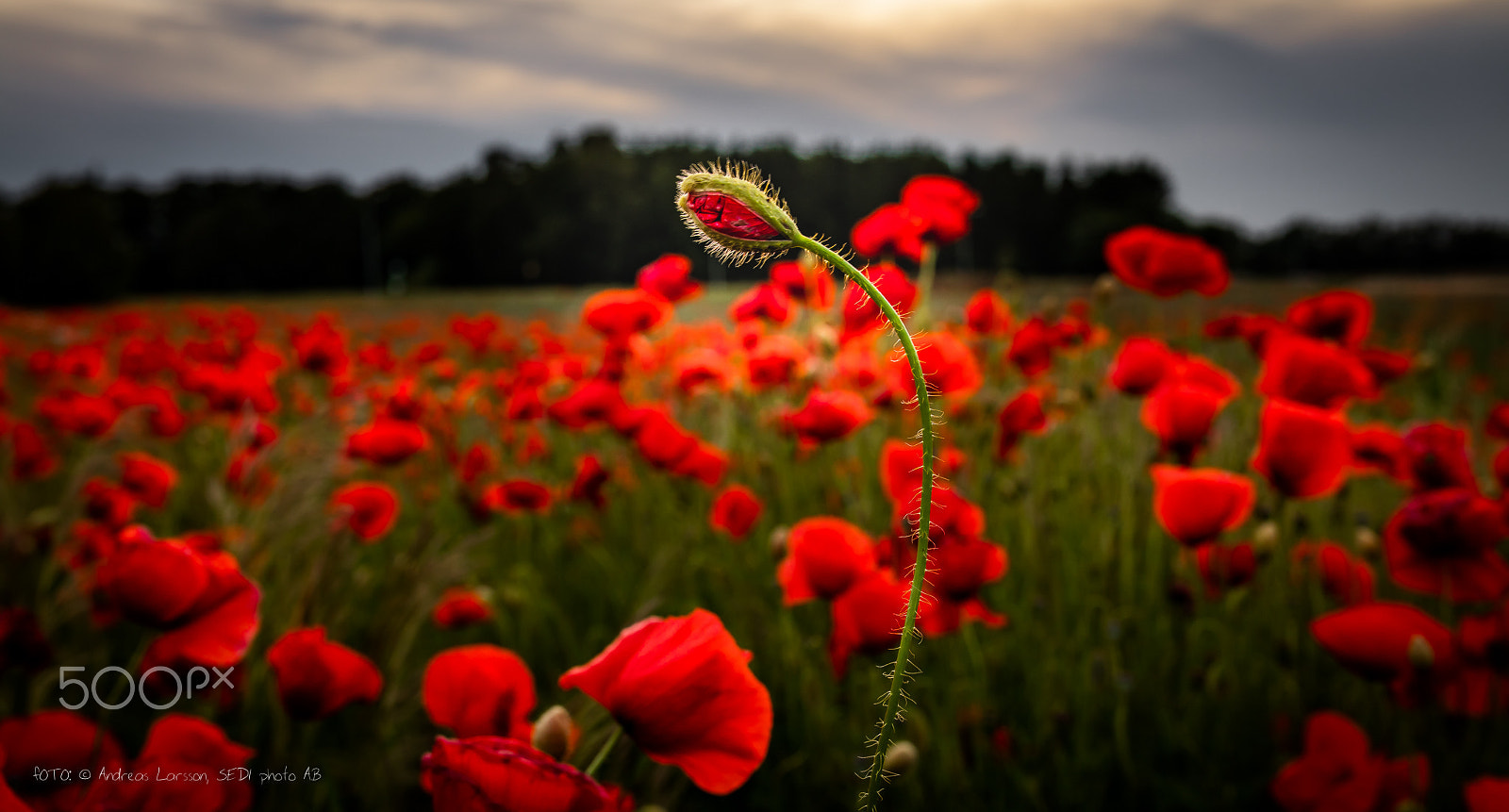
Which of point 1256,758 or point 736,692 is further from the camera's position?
point 1256,758

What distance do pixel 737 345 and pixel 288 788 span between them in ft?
6.46

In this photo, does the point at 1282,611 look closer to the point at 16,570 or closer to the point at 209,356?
the point at 16,570

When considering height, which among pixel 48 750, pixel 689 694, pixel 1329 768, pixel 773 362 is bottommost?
pixel 1329 768

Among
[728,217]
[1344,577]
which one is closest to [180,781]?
[728,217]

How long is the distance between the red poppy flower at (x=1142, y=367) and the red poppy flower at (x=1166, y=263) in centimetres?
20

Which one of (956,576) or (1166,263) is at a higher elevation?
(1166,263)

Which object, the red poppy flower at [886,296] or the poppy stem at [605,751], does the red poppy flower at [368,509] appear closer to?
the red poppy flower at [886,296]

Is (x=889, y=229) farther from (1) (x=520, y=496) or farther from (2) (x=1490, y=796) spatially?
(2) (x=1490, y=796)

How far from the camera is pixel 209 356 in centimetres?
321

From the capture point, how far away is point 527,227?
1875 centimetres

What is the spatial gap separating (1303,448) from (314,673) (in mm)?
1378

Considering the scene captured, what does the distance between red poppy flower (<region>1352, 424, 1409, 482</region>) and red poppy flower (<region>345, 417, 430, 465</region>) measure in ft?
6.44

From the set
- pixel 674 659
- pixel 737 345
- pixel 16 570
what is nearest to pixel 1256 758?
pixel 674 659

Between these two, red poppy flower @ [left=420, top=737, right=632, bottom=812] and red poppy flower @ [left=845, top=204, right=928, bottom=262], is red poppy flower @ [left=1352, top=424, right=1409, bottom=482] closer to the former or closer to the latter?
red poppy flower @ [left=845, top=204, right=928, bottom=262]
